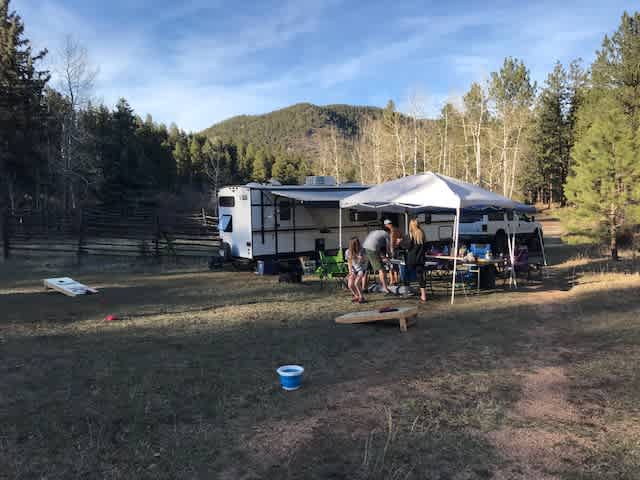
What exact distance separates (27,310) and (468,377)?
750 cm

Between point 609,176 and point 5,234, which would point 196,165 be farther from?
→ point 609,176

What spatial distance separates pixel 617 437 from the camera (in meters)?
3.53

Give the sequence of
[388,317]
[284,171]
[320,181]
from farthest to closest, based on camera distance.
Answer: [284,171], [320,181], [388,317]

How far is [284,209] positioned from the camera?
496 inches

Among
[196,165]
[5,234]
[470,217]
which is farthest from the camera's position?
[196,165]

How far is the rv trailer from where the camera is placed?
12125 mm

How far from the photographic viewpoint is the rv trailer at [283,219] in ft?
39.8

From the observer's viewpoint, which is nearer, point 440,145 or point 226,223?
point 226,223

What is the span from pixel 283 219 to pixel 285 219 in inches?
2.5

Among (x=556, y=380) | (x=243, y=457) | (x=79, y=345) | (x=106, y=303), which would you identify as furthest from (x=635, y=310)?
(x=106, y=303)

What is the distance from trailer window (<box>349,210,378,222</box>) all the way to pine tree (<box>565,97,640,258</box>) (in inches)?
226

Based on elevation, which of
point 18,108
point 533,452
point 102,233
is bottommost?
point 533,452

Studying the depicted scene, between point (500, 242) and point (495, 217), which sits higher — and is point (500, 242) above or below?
below

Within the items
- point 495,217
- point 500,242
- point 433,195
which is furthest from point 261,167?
point 433,195
